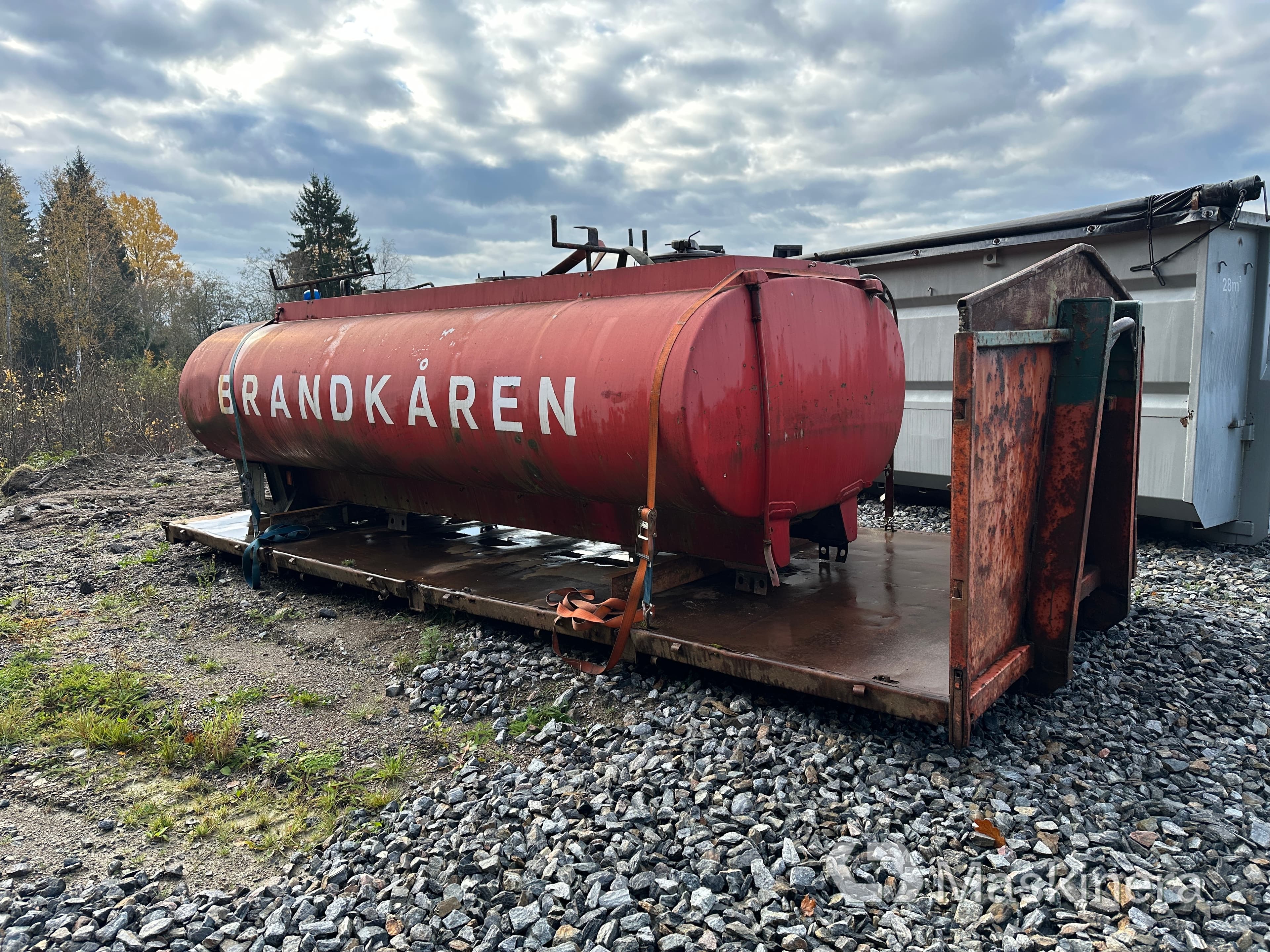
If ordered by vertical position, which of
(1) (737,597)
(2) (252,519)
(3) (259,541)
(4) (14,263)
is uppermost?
(4) (14,263)

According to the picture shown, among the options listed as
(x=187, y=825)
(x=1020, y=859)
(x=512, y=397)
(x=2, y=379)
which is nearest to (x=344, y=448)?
(x=512, y=397)

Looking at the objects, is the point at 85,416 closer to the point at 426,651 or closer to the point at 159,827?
the point at 426,651

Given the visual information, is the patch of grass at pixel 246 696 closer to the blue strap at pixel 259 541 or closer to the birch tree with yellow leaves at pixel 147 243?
the blue strap at pixel 259 541

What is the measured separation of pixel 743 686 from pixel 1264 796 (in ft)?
6.79

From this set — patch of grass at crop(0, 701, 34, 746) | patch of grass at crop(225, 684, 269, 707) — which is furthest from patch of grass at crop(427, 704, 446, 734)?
patch of grass at crop(0, 701, 34, 746)

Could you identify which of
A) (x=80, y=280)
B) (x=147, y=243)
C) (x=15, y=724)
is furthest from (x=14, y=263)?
(x=15, y=724)

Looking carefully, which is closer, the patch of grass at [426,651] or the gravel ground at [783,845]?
the gravel ground at [783,845]

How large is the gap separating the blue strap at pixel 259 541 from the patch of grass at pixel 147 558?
1.37 metres

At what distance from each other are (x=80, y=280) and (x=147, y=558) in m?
26.2

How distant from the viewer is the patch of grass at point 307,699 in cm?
448

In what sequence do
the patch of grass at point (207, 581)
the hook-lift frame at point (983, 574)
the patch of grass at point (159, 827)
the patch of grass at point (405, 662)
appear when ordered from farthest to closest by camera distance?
the patch of grass at point (207, 581) < the patch of grass at point (405, 662) < the patch of grass at point (159, 827) < the hook-lift frame at point (983, 574)

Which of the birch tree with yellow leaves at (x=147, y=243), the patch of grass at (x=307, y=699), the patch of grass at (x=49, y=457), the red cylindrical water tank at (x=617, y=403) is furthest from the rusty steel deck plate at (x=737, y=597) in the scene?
the birch tree with yellow leaves at (x=147, y=243)

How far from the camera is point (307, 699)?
14.7 feet

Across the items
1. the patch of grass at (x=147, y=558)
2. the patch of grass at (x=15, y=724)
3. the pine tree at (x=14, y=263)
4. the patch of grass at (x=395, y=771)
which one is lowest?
the patch of grass at (x=395, y=771)
